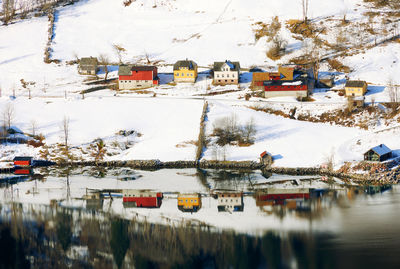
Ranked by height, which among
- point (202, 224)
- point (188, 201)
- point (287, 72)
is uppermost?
point (287, 72)

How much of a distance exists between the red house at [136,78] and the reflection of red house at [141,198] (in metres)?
30.4

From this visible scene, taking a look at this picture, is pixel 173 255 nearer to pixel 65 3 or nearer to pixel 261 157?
pixel 261 157

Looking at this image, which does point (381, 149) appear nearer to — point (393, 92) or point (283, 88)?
point (393, 92)

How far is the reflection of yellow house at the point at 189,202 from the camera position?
2085 inches

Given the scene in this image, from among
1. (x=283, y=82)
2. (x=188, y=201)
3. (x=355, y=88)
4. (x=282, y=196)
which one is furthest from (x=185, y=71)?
(x=282, y=196)

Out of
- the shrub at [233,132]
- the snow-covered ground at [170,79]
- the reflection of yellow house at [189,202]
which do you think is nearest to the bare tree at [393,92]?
the snow-covered ground at [170,79]

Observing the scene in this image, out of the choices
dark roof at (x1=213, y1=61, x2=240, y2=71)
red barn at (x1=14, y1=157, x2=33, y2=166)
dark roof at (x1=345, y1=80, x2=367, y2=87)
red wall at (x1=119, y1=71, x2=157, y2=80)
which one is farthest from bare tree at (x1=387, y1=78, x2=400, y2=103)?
red barn at (x1=14, y1=157, x2=33, y2=166)

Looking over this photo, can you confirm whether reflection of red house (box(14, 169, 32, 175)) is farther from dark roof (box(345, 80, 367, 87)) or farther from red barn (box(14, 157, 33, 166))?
dark roof (box(345, 80, 367, 87))

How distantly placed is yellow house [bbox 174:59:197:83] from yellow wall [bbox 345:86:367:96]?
23.3 m

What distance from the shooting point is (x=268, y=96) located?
77750 millimetres

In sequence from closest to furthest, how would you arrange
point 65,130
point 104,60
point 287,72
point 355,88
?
point 65,130 → point 355,88 → point 287,72 → point 104,60

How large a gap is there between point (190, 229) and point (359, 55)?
5070 centimetres

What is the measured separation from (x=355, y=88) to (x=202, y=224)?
34797 millimetres

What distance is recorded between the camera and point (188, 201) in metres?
54.8
